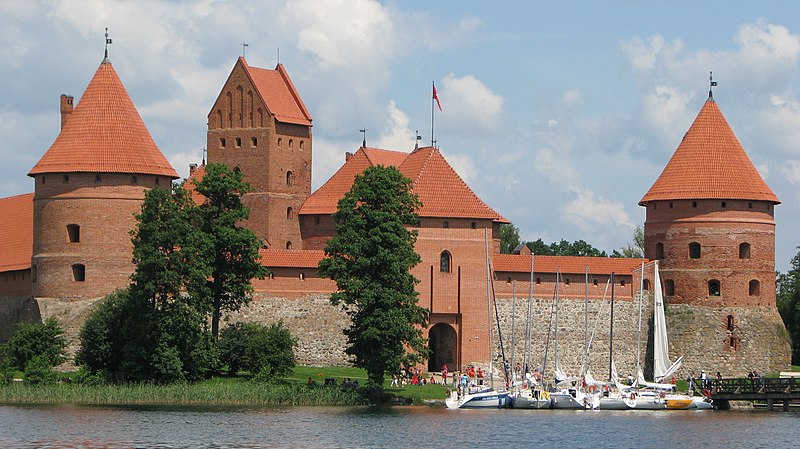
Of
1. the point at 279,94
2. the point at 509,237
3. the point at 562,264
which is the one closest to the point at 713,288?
the point at 562,264

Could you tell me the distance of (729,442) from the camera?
42.9 metres

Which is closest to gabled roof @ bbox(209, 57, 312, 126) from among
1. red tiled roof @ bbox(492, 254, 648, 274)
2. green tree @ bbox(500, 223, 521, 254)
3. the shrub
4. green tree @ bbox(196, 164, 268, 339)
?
red tiled roof @ bbox(492, 254, 648, 274)

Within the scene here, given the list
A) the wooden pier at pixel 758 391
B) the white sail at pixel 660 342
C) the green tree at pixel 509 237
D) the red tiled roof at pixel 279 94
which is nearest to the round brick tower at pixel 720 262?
the white sail at pixel 660 342

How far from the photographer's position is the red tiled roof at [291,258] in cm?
5591

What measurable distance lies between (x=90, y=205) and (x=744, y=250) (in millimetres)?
20798

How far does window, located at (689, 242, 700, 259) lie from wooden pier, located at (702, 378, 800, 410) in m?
7.00

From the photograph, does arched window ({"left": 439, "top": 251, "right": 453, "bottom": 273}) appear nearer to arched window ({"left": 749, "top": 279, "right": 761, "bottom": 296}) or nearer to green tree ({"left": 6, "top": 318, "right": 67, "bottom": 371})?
arched window ({"left": 749, "top": 279, "right": 761, "bottom": 296})

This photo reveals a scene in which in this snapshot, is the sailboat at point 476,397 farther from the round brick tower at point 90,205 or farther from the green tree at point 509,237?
the green tree at point 509,237

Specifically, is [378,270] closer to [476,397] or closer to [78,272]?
[476,397]

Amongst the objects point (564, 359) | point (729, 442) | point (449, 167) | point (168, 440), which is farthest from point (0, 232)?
point (729, 442)

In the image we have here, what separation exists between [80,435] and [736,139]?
2823 cm

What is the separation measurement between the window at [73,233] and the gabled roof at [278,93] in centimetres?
1071

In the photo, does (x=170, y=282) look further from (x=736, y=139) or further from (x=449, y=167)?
(x=736, y=139)

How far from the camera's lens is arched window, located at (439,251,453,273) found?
5644 centimetres
